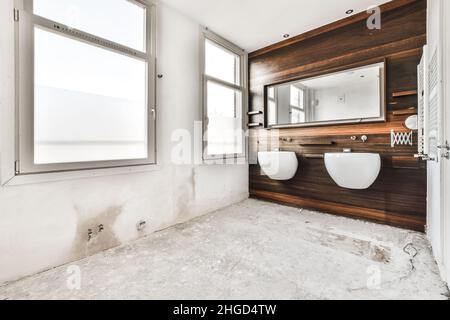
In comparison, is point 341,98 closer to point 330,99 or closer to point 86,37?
point 330,99

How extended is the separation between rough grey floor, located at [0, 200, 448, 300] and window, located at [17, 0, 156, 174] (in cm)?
77

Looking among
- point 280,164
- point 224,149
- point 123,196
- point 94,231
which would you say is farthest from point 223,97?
point 94,231

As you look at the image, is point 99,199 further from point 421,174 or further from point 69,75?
point 421,174

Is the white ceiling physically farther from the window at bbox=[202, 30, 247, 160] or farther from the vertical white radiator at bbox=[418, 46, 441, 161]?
the vertical white radiator at bbox=[418, 46, 441, 161]

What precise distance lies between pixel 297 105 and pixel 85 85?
2.48 m

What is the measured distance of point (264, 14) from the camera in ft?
8.14

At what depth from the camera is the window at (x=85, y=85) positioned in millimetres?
1469

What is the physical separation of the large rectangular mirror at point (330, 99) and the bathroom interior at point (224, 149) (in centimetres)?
2

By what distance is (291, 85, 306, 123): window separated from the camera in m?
2.95

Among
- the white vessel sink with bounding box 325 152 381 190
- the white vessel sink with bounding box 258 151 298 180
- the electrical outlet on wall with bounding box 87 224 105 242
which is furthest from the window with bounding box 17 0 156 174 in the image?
the white vessel sink with bounding box 325 152 381 190

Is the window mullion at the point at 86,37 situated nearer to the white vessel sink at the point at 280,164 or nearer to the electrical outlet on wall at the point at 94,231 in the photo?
the electrical outlet on wall at the point at 94,231

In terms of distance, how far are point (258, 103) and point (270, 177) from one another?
46.6 inches

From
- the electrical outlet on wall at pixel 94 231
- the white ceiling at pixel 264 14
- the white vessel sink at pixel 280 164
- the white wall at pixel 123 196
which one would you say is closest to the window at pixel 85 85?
the white wall at pixel 123 196
